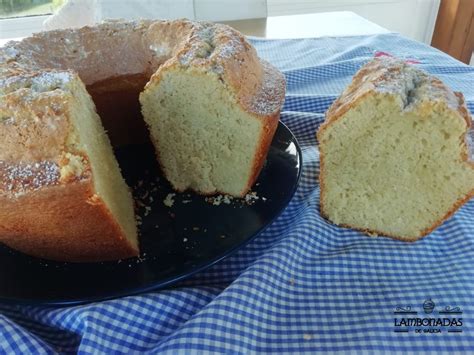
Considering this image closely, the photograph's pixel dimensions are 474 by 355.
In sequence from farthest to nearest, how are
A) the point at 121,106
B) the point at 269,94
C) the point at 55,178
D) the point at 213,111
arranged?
1. the point at 121,106
2. the point at 269,94
3. the point at 213,111
4. the point at 55,178

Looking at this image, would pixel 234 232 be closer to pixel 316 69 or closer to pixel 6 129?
pixel 6 129

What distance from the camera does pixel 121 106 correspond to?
6.12 ft

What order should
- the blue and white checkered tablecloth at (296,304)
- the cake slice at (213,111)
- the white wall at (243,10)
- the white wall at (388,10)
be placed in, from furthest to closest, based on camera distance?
the white wall at (388,10) < the white wall at (243,10) < the cake slice at (213,111) < the blue and white checkered tablecloth at (296,304)

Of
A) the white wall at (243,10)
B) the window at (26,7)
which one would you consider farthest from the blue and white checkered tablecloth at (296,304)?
the window at (26,7)

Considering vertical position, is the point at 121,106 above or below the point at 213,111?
below

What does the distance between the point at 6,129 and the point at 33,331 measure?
60 cm

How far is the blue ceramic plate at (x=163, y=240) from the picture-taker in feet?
4.05

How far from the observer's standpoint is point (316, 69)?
8.58ft

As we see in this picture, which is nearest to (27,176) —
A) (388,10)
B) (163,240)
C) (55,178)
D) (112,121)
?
(55,178)

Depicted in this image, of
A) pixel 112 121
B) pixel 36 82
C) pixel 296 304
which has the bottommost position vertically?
pixel 296 304

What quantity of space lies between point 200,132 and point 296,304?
0.73 meters

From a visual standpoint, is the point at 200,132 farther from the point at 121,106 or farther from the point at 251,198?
the point at 121,106

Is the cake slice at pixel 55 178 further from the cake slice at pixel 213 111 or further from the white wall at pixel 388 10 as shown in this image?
the white wall at pixel 388 10

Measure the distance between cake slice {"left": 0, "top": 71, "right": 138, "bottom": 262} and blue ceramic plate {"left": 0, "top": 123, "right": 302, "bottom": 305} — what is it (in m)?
0.07
